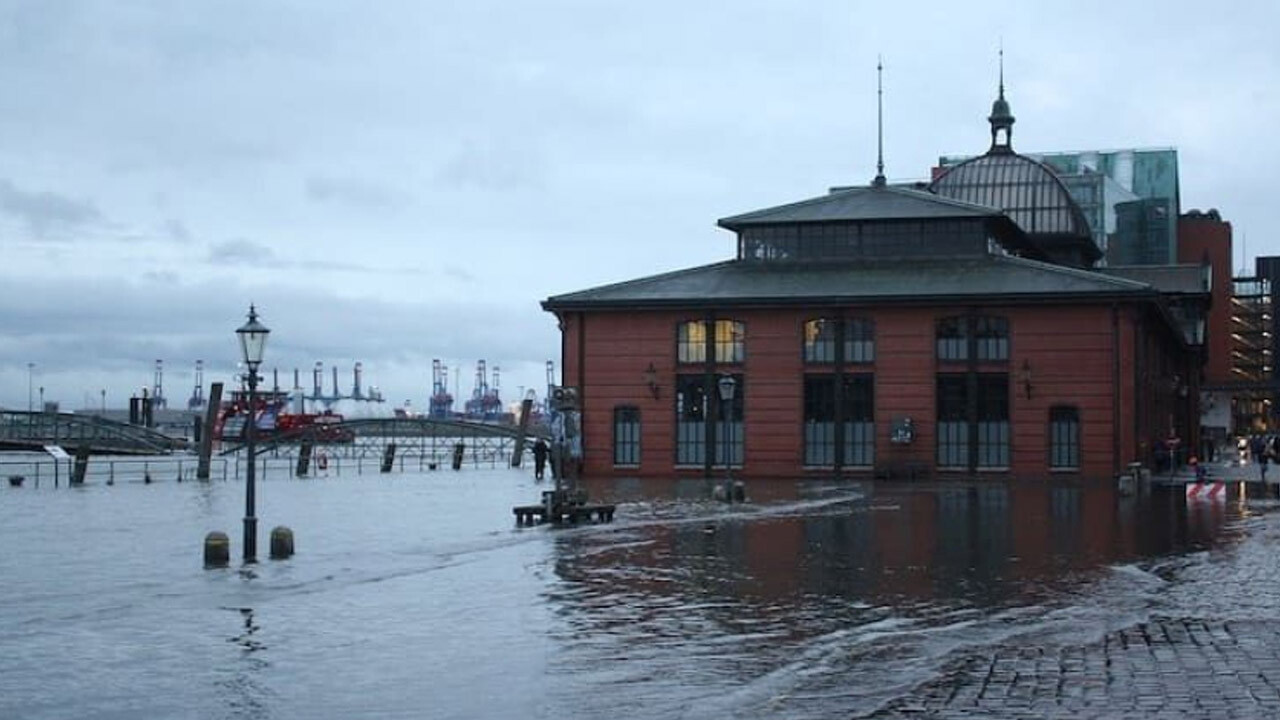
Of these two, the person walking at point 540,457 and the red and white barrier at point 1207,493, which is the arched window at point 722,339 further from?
the red and white barrier at point 1207,493

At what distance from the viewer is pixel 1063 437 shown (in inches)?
2409

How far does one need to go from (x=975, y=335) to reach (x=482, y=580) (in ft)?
136

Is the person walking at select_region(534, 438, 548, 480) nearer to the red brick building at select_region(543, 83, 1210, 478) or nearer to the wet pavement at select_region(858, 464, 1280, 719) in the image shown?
the red brick building at select_region(543, 83, 1210, 478)

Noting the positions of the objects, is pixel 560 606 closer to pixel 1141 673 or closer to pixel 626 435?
pixel 1141 673

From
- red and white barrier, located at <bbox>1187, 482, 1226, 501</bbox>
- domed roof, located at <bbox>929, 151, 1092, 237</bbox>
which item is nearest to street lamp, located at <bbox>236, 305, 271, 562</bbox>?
red and white barrier, located at <bbox>1187, 482, 1226, 501</bbox>

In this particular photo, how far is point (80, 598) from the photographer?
21.2 metres

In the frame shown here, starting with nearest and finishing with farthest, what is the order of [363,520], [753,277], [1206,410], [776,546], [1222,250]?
[776,546]
[363,520]
[753,277]
[1206,410]
[1222,250]

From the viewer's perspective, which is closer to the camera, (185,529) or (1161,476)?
(185,529)

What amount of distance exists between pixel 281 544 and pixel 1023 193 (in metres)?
64.0

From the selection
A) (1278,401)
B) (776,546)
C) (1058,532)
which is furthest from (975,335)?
(1278,401)

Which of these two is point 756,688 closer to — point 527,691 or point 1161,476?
point 527,691

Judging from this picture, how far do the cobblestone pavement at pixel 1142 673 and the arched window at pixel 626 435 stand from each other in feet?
149

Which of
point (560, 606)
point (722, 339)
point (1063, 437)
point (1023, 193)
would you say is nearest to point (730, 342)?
point (722, 339)

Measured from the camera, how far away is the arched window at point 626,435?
6506 centimetres
